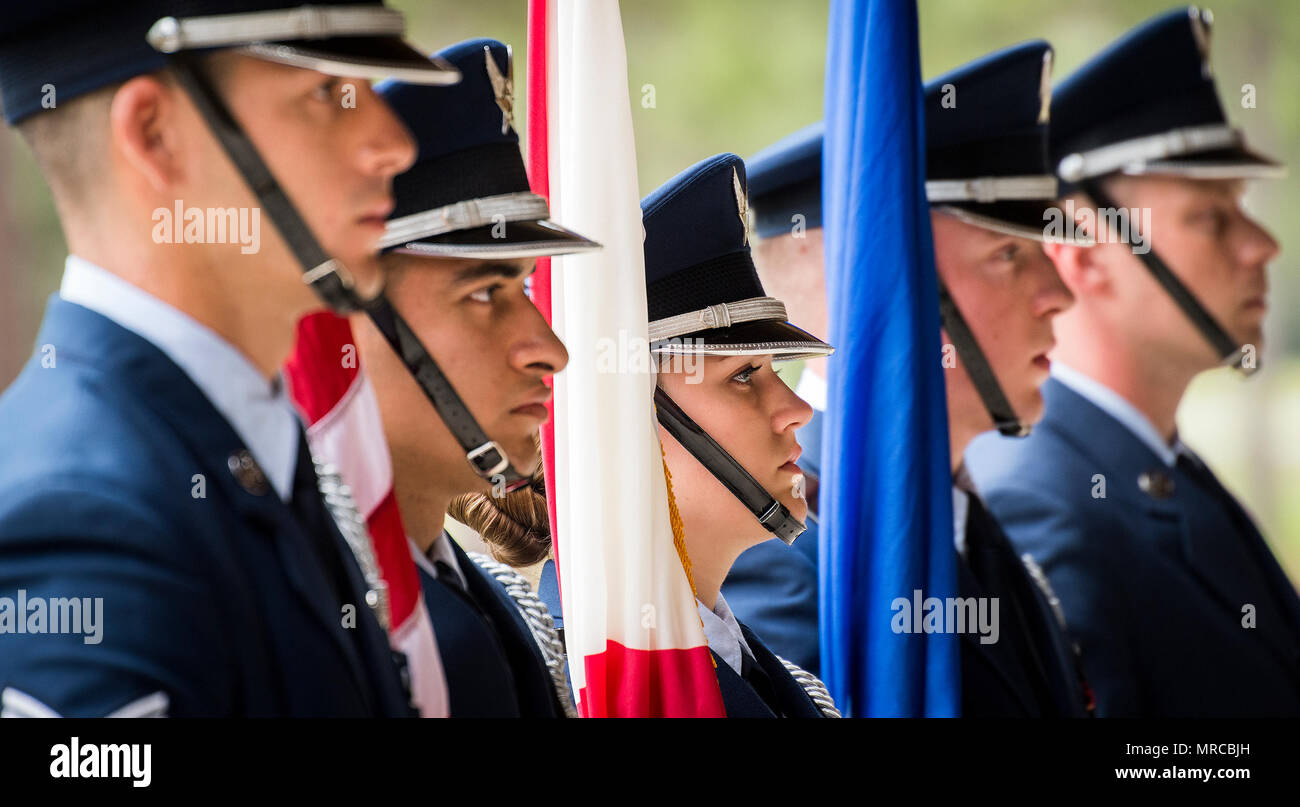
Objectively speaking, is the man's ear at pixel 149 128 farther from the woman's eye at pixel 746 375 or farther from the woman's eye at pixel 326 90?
the woman's eye at pixel 746 375

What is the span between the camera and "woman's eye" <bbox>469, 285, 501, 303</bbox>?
2.27 metres

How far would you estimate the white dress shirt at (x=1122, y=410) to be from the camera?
339 cm

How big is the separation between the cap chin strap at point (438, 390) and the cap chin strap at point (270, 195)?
0.40 feet

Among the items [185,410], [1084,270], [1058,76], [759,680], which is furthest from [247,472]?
[1058,76]

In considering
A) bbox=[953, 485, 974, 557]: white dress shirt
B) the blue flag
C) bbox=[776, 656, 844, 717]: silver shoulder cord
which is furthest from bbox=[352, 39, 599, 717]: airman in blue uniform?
bbox=[953, 485, 974, 557]: white dress shirt

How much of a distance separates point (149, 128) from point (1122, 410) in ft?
7.81

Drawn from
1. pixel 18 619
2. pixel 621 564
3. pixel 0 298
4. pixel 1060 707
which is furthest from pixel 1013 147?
pixel 18 619

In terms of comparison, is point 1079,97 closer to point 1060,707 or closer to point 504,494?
point 1060,707

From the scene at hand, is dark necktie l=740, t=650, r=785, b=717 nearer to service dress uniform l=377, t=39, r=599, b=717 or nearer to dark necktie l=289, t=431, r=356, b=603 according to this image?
service dress uniform l=377, t=39, r=599, b=717

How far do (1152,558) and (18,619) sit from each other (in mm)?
2508

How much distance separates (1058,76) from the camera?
3408mm

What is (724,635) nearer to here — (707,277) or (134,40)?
(707,277)

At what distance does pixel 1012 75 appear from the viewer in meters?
3.30

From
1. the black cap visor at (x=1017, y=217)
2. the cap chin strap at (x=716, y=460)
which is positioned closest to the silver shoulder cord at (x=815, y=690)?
the cap chin strap at (x=716, y=460)
